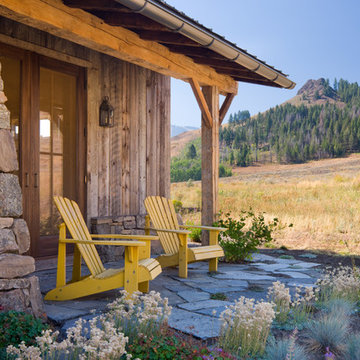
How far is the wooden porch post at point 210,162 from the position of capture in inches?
221

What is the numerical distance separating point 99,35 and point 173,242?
90.4 inches

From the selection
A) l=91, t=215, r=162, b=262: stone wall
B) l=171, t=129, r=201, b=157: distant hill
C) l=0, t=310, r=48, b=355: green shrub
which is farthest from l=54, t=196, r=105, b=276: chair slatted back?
l=171, t=129, r=201, b=157: distant hill

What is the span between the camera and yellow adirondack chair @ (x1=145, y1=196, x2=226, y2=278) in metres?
4.41

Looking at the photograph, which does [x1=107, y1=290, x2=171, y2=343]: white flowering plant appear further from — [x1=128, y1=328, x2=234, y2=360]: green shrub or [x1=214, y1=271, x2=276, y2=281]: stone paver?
[x1=214, y1=271, x2=276, y2=281]: stone paver

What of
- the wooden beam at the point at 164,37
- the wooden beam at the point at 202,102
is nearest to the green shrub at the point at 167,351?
the wooden beam at the point at 164,37

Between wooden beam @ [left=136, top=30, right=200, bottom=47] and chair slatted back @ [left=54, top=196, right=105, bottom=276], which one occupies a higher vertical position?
wooden beam @ [left=136, top=30, right=200, bottom=47]

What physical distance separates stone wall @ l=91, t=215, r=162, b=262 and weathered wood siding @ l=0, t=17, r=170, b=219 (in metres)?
0.12

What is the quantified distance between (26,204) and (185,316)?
7.75ft

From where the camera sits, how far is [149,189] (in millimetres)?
6133

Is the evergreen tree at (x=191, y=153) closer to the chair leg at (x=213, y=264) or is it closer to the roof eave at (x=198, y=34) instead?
the roof eave at (x=198, y=34)

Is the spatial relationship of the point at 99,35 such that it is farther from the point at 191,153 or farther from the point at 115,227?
the point at 191,153

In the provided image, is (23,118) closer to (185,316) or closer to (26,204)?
(26,204)

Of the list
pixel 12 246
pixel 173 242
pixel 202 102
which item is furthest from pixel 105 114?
pixel 12 246

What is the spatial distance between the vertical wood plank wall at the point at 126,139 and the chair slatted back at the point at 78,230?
1.57 m
